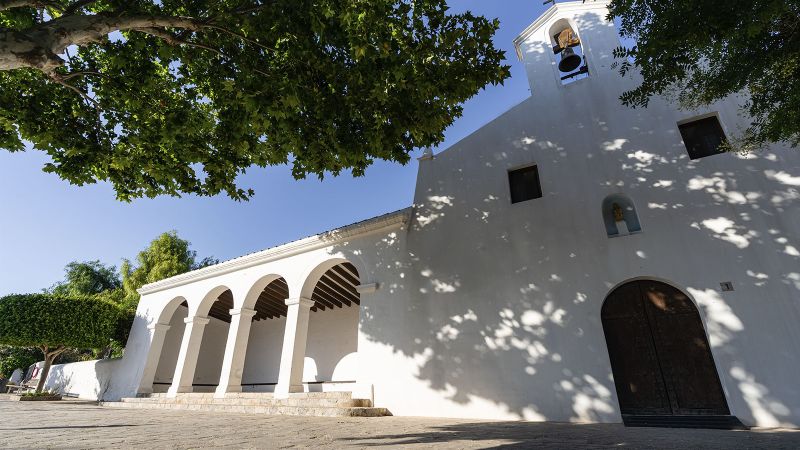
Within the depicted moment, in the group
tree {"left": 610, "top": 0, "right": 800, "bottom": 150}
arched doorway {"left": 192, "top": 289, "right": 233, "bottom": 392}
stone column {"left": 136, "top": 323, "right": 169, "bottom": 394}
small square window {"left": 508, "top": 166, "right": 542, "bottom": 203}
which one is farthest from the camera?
arched doorway {"left": 192, "top": 289, "right": 233, "bottom": 392}

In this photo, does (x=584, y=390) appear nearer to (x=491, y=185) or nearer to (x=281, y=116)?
(x=491, y=185)

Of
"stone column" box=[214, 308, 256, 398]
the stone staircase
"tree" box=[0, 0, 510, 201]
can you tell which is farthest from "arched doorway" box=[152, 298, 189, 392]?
"tree" box=[0, 0, 510, 201]

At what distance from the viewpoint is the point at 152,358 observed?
13516 mm

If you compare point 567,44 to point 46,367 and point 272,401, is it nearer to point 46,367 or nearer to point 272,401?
point 272,401

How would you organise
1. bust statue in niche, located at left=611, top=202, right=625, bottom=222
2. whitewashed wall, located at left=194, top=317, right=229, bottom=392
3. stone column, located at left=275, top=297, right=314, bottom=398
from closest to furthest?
bust statue in niche, located at left=611, top=202, right=625, bottom=222 → stone column, located at left=275, top=297, right=314, bottom=398 → whitewashed wall, located at left=194, top=317, right=229, bottom=392

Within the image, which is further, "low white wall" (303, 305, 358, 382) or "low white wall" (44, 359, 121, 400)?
"low white wall" (44, 359, 121, 400)

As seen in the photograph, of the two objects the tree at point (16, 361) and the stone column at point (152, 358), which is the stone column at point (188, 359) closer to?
the stone column at point (152, 358)

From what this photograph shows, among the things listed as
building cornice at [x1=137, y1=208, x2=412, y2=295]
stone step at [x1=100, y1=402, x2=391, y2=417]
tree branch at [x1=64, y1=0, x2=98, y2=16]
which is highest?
tree branch at [x1=64, y1=0, x2=98, y2=16]

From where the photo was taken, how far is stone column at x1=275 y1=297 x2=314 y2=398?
910 cm

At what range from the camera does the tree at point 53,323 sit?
13.7m

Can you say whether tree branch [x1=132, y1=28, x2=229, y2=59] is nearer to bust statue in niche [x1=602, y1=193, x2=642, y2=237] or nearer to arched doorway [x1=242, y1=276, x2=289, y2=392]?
bust statue in niche [x1=602, y1=193, x2=642, y2=237]

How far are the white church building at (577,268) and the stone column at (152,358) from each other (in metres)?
4.78

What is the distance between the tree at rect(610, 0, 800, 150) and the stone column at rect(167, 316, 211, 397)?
14342 mm

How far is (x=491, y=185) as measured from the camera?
8.77 m
